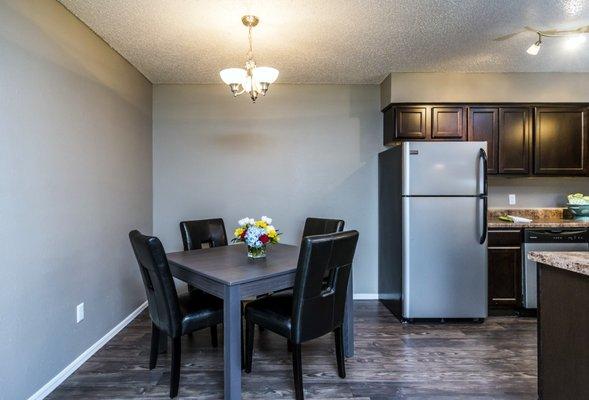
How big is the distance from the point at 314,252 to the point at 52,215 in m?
1.65

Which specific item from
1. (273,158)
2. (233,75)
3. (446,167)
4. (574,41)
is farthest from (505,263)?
(233,75)

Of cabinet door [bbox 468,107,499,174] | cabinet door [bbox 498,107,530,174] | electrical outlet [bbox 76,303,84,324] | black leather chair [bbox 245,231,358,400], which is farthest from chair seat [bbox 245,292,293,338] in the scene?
cabinet door [bbox 498,107,530,174]

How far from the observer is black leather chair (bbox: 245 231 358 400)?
1.79m

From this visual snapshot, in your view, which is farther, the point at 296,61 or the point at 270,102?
the point at 270,102

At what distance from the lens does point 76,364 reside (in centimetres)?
231

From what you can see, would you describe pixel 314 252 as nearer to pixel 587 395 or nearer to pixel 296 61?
pixel 587 395

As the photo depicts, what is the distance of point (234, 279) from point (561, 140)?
364 cm

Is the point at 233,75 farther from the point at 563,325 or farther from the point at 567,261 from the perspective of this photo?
the point at 563,325

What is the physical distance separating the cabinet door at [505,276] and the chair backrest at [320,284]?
197 centimetres

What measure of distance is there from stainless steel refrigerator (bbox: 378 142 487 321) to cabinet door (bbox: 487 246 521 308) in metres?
0.19

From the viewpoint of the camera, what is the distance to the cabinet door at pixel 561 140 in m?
3.49

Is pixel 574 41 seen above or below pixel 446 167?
above

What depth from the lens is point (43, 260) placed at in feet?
6.68

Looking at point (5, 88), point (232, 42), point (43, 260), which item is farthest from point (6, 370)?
point (232, 42)
